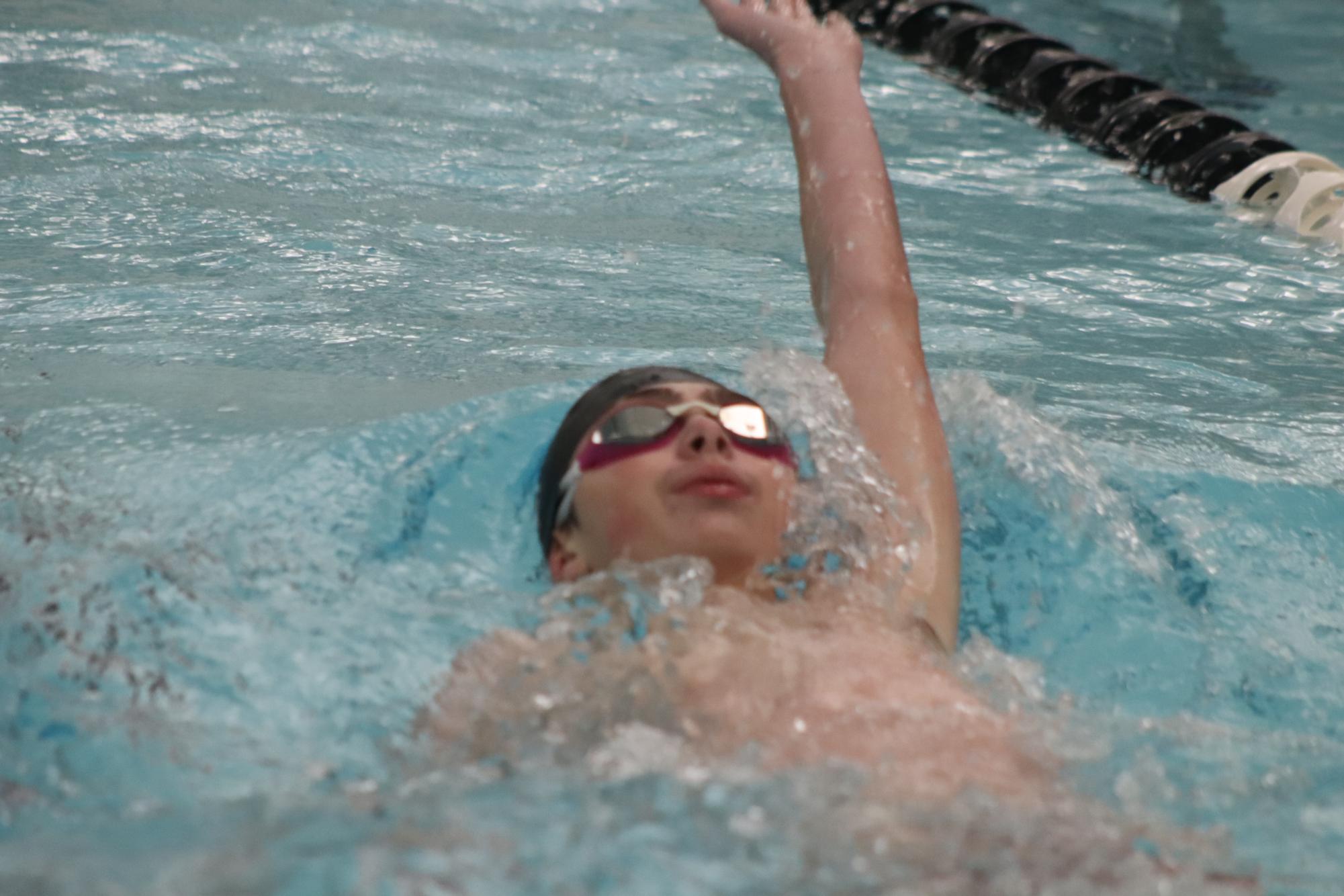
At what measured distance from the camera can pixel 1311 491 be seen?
3297mm

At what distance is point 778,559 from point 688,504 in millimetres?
235

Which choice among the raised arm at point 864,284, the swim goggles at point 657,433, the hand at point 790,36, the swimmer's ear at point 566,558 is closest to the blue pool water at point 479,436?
the swimmer's ear at point 566,558

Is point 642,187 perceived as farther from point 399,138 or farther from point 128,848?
point 128,848

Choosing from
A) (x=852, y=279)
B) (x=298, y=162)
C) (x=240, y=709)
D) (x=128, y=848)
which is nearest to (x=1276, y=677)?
(x=852, y=279)

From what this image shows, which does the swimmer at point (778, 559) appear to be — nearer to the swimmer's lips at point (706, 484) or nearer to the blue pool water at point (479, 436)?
the swimmer's lips at point (706, 484)

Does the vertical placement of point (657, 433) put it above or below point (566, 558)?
above

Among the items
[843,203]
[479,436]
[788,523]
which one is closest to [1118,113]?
[843,203]

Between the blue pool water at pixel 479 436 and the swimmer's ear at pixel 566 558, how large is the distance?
10 cm

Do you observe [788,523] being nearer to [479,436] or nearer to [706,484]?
[706,484]

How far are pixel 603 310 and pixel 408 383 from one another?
2.80 ft

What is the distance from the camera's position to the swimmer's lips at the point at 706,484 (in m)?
2.26

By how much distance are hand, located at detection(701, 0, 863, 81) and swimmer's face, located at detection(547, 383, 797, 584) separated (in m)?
1.05

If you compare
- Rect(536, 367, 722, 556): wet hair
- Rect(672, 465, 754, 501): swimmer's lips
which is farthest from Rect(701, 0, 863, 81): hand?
Rect(672, 465, 754, 501): swimmer's lips

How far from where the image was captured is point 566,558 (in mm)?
2432
